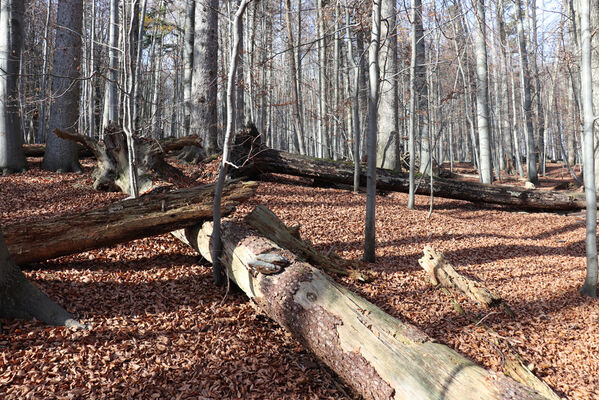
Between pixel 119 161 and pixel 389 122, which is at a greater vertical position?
pixel 389 122

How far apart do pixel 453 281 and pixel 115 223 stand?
14.9ft

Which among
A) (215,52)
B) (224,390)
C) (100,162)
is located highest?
(215,52)

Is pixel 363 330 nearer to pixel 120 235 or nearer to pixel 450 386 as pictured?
pixel 450 386

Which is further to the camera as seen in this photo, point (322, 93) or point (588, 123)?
point (322, 93)

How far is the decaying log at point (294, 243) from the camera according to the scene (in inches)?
199

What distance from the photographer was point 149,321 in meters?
3.73

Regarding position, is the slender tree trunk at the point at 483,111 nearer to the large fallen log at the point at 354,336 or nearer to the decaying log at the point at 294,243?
the decaying log at the point at 294,243

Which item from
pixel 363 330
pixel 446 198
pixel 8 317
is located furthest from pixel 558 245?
pixel 8 317

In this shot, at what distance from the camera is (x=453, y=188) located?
10539mm

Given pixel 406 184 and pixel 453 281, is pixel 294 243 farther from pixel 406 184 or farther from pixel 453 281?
pixel 406 184

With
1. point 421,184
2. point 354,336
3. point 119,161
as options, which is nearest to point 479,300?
point 354,336

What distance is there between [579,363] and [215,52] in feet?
33.4

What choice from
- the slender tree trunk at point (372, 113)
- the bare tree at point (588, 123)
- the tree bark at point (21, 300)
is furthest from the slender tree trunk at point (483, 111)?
the tree bark at point (21, 300)

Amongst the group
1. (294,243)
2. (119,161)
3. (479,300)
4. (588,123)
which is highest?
(588,123)
